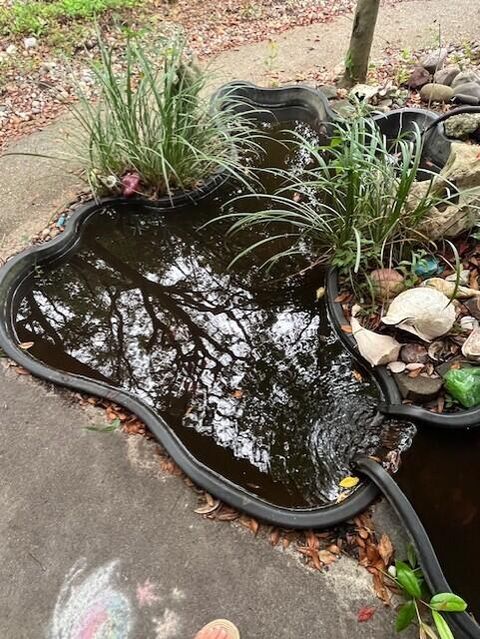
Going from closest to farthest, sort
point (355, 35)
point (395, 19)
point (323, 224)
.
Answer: point (323, 224) → point (355, 35) → point (395, 19)

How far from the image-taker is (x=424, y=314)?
193cm

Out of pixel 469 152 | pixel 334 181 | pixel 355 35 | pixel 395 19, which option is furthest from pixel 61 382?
pixel 395 19

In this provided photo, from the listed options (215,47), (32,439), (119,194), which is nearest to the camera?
(32,439)

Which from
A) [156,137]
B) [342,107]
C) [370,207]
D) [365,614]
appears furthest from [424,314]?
[342,107]

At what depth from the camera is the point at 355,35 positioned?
10.5 ft

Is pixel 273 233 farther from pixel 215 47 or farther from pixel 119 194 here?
pixel 215 47

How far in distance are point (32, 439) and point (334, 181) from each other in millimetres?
1706

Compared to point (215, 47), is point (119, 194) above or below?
below

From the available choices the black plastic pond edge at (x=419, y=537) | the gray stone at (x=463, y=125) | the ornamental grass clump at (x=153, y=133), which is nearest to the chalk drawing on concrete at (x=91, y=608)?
the black plastic pond edge at (x=419, y=537)

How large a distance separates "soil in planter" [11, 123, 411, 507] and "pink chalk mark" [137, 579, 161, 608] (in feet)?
1.39

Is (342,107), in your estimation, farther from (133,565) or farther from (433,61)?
(133,565)

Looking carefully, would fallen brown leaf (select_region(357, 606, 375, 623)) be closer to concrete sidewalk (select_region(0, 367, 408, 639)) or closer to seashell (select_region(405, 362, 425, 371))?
concrete sidewalk (select_region(0, 367, 408, 639))

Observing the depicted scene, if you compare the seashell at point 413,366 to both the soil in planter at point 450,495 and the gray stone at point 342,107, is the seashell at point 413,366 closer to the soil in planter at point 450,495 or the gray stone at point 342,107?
the soil in planter at point 450,495

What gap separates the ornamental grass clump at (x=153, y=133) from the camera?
251 cm
